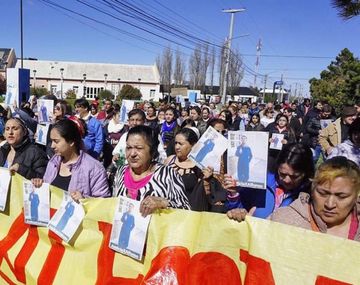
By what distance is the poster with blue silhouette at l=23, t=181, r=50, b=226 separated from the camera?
3.15m

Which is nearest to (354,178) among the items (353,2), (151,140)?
(151,140)

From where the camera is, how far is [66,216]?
A: 3.00m

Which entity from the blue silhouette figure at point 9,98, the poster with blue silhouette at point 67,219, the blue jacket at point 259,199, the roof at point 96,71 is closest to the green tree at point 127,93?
the roof at point 96,71

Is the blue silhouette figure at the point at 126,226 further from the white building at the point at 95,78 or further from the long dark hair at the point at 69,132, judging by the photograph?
the white building at the point at 95,78

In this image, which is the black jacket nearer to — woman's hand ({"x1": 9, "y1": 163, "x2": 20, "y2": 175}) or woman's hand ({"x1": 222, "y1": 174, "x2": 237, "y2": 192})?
woman's hand ({"x1": 9, "y1": 163, "x2": 20, "y2": 175})

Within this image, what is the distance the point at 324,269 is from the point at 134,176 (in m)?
1.47

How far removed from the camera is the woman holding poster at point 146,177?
283 cm

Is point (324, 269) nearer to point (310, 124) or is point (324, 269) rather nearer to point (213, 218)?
point (213, 218)

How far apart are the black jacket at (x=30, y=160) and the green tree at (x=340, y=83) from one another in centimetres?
1503

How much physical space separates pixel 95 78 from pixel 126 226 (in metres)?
70.8

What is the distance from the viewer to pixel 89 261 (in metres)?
2.85

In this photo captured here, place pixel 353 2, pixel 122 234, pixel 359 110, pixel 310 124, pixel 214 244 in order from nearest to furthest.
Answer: pixel 214 244
pixel 122 234
pixel 353 2
pixel 359 110
pixel 310 124

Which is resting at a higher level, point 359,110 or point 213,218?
point 359,110

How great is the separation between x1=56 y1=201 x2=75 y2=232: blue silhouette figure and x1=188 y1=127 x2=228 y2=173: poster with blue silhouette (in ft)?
3.72
